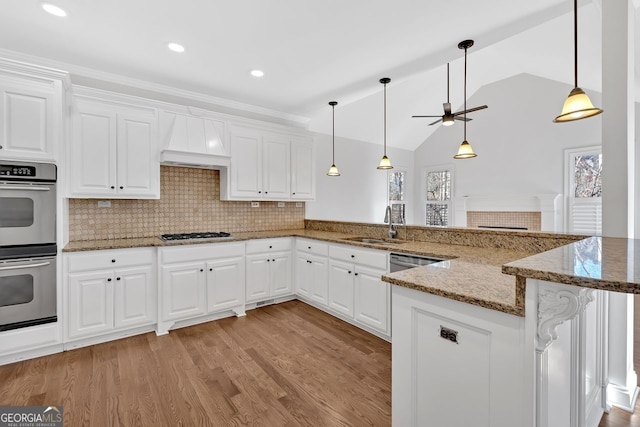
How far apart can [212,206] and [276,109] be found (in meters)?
1.70

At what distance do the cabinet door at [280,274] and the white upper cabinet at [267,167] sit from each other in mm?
832

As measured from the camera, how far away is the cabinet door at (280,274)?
3.80m

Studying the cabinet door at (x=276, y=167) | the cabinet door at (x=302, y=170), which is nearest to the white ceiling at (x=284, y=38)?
the cabinet door at (x=276, y=167)

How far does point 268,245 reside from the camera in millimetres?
3760

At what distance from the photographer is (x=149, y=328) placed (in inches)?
121

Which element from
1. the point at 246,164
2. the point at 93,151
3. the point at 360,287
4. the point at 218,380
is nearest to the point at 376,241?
the point at 360,287

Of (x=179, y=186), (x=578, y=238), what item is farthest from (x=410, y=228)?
(x=179, y=186)

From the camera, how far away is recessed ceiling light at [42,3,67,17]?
2.11 m

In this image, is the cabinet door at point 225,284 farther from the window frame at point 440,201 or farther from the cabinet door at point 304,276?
the window frame at point 440,201

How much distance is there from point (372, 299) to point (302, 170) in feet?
7.40

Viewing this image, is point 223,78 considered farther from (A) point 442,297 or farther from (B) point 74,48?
(A) point 442,297

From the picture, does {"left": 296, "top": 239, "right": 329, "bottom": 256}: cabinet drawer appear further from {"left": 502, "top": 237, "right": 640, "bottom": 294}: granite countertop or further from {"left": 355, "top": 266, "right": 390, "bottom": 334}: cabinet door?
{"left": 502, "top": 237, "right": 640, "bottom": 294}: granite countertop

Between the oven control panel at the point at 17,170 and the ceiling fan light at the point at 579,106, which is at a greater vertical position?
the ceiling fan light at the point at 579,106

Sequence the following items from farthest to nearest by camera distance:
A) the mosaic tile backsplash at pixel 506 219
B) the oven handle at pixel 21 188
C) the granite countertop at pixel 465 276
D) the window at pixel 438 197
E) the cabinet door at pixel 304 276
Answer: the window at pixel 438 197 < the mosaic tile backsplash at pixel 506 219 < the cabinet door at pixel 304 276 < the oven handle at pixel 21 188 < the granite countertop at pixel 465 276
